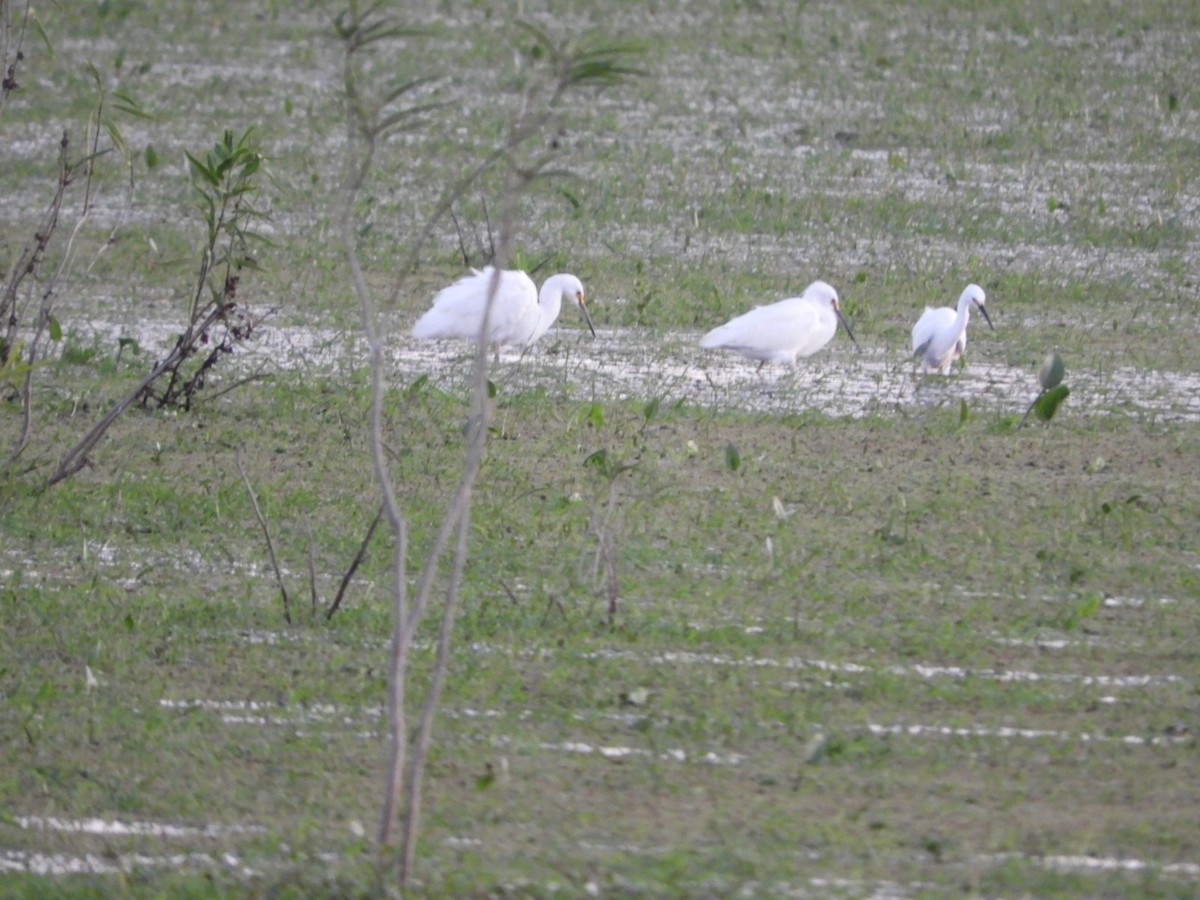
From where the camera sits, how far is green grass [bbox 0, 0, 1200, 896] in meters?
3.54

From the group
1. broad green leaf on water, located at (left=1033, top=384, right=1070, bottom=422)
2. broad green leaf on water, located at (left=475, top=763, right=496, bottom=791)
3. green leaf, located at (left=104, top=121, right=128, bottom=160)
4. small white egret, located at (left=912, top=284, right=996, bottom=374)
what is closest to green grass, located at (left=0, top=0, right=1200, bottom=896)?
broad green leaf on water, located at (left=475, top=763, right=496, bottom=791)

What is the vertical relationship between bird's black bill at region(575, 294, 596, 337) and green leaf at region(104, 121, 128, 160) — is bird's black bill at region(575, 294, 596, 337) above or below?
below

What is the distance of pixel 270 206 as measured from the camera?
34.4ft

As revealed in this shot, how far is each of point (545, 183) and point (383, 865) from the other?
25.7ft

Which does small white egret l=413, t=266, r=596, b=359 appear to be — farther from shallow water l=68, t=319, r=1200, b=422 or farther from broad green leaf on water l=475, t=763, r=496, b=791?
broad green leaf on water l=475, t=763, r=496, b=791

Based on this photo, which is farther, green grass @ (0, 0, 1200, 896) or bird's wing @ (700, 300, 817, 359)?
bird's wing @ (700, 300, 817, 359)

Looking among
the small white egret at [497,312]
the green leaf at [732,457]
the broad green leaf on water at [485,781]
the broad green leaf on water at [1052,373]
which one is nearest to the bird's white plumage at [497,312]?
the small white egret at [497,312]

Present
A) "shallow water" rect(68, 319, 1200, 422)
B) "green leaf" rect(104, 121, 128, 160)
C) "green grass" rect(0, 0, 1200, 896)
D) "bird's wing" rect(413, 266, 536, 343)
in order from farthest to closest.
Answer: "bird's wing" rect(413, 266, 536, 343) < "shallow water" rect(68, 319, 1200, 422) < "green leaf" rect(104, 121, 128, 160) < "green grass" rect(0, 0, 1200, 896)

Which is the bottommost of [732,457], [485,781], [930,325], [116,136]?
[485,781]

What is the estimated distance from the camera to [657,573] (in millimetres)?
5094

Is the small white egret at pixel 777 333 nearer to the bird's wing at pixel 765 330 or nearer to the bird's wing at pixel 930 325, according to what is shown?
the bird's wing at pixel 765 330

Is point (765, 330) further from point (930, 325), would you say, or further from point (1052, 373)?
point (1052, 373)

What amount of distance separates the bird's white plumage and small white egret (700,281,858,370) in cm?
68

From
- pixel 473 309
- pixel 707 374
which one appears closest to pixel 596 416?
pixel 707 374
